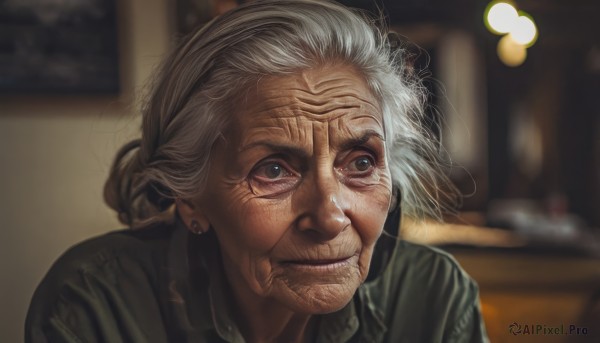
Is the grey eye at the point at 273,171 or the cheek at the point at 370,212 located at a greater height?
the grey eye at the point at 273,171

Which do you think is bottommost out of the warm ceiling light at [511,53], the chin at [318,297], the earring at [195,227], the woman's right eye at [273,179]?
the chin at [318,297]

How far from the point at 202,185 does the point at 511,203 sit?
2.13 metres

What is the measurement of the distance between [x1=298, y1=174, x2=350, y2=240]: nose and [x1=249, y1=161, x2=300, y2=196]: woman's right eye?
0.07 ft

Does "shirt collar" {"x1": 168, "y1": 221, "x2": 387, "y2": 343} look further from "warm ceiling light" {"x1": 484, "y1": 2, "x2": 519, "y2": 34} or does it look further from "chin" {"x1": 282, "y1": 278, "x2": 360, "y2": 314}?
"warm ceiling light" {"x1": 484, "y1": 2, "x2": 519, "y2": 34}

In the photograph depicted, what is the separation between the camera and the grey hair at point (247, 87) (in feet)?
2.48

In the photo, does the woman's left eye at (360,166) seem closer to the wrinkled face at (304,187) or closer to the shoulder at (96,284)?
the wrinkled face at (304,187)

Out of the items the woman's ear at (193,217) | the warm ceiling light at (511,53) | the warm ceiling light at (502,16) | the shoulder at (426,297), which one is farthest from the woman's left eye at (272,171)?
the warm ceiling light at (511,53)

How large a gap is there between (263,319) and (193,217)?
0.15 meters

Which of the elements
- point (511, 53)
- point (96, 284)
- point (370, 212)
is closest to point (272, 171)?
point (370, 212)

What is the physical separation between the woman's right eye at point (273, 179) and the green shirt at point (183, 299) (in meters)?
0.14

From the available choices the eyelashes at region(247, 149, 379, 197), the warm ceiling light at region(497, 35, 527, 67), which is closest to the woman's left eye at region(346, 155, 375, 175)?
the eyelashes at region(247, 149, 379, 197)

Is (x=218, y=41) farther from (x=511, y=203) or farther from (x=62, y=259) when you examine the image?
(x=511, y=203)

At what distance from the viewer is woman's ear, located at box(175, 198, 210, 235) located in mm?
830

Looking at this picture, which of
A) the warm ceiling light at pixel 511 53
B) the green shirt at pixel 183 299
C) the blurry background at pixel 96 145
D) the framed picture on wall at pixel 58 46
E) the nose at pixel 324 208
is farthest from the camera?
the warm ceiling light at pixel 511 53
